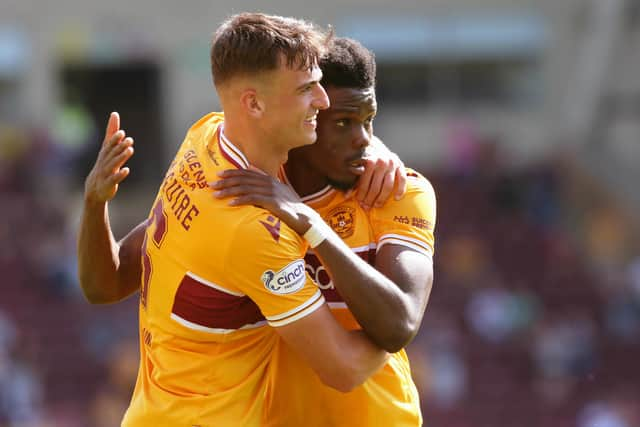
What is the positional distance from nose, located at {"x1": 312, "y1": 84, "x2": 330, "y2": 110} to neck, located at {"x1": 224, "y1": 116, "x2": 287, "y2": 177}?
8.3 inches

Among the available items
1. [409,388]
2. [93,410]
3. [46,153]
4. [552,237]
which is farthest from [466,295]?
[409,388]

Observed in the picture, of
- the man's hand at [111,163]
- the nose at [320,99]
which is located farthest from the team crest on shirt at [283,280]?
the man's hand at [111,163]

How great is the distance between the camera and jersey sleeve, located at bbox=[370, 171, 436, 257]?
4.19 meters

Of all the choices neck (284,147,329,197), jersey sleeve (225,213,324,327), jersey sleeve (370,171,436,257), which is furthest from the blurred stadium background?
jersey sleeve (225,213,324,327)

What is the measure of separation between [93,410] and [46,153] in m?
5.97

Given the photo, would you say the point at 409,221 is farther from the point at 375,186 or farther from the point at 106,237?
the point at 106,237

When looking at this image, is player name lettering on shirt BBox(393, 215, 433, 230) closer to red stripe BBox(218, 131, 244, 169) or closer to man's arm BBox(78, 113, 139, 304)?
red stripe BBox(218, 131, 244, 169)

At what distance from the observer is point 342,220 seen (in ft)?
14.2

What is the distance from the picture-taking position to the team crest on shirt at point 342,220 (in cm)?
431

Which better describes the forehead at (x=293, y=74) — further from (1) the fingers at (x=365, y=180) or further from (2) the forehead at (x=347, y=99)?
(1) the fingers at (x=365, y=180)

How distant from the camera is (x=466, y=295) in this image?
55.4 feet

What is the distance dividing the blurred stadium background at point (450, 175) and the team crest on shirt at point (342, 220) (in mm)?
9822

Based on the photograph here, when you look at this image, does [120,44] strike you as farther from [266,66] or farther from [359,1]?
[266,66]

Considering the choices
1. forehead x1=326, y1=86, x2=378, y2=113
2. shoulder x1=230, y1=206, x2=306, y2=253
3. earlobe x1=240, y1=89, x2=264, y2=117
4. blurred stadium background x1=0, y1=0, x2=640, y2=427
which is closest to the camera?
shoulder x1=230, y1=206, x2=306, y2=253
